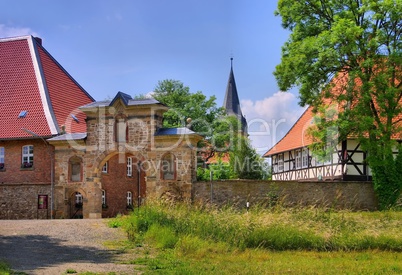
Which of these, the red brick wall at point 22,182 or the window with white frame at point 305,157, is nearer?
the red brick wall at point 22,182

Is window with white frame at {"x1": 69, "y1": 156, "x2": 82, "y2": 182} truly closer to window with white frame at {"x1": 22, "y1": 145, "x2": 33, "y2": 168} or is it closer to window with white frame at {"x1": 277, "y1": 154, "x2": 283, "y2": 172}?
window with white frame at {"x1": 22, "y1": 145, "x2": 33, "y2": 168}

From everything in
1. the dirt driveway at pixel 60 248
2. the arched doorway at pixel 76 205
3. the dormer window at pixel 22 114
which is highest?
the dormer window at pixel 22 114

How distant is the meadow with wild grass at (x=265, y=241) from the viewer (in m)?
13.8

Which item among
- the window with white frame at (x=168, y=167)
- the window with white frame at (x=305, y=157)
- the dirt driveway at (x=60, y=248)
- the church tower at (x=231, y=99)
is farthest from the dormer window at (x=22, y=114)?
the church tower at (x=231, y=99)

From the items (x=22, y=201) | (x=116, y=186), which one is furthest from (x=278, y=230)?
(x=116, y=186)

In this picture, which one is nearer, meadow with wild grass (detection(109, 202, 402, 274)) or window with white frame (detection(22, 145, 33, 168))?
meadow with wild grass (detection(109, 202, 402, 274))

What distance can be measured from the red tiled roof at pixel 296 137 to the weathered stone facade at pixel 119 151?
13.7m

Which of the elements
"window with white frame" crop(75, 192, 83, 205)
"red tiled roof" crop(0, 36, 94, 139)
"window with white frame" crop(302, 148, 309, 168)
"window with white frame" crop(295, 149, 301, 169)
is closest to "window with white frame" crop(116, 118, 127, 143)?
"red tiled roof" crop(0, 36, 94, 139)

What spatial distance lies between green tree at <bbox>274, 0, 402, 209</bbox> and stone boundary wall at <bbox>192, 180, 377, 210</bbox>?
61.0 inches

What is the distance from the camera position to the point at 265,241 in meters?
17.3

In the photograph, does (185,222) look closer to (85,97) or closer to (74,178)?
(74,178)

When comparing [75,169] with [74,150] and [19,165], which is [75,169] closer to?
[74,150]

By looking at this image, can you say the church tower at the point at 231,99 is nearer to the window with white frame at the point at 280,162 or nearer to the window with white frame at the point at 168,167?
the window with white frame at the point at 280,162

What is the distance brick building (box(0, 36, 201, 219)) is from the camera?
100ft
